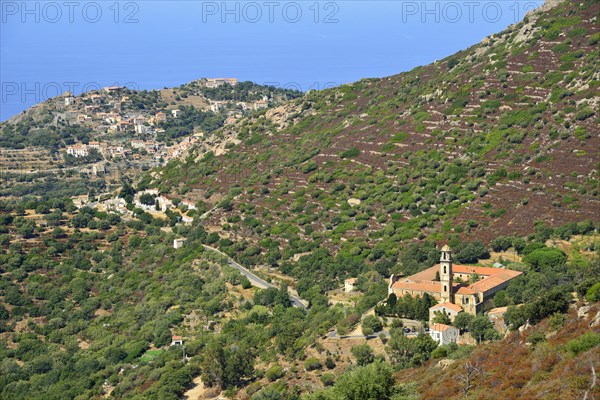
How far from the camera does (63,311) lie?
2114 inches

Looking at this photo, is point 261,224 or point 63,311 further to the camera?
point 261,224

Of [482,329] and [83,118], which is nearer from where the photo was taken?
[482,329]

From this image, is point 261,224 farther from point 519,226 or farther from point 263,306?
point 519,226

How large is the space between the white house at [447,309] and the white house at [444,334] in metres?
1.51

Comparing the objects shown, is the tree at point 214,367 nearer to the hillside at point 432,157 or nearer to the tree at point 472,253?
the tree at point 472,253

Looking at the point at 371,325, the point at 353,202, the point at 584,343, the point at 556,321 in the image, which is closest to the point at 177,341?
the point at 371,325

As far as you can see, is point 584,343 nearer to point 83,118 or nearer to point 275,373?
point 275,373

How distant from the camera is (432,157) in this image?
60.6 meters

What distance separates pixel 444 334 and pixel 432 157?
87.8 ft

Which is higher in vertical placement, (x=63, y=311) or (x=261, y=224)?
(x=261, y=224)

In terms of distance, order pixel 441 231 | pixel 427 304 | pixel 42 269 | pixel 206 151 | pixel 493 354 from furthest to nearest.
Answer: pixel 206 151, pixel 42 269, pixel 441 231, pixel 427 304, pixel 493 354

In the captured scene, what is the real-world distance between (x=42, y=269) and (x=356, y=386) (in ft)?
131

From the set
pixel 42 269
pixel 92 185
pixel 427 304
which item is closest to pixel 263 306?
pixel 427 304

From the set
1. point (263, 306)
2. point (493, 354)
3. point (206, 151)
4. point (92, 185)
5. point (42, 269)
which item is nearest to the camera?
point (493, 354)
